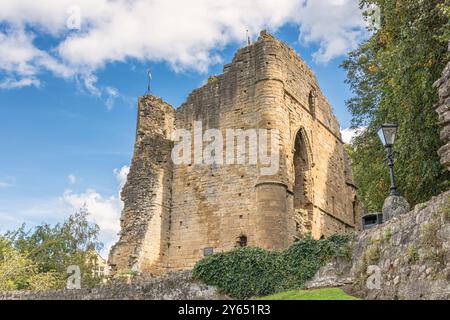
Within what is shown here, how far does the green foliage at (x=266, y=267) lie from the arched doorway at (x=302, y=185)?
8036mm

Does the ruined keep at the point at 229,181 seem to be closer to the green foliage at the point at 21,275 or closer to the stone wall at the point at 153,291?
the green foliage at the point at 21,275

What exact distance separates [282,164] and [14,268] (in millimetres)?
11054

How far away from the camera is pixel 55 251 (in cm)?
2573

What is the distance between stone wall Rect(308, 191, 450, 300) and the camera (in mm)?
8438

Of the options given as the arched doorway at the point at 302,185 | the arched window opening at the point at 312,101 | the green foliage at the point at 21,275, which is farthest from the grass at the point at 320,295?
the arched window opening at the point at 312,101

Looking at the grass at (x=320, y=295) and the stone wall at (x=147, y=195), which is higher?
the stone wall at (x=147, y=195)

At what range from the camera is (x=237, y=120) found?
21.0 meters

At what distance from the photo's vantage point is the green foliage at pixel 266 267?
11.8 meters

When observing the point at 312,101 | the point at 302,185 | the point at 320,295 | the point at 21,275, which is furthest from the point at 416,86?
the point at 21,275

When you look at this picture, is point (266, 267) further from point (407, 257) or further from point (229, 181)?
point (229, 181)

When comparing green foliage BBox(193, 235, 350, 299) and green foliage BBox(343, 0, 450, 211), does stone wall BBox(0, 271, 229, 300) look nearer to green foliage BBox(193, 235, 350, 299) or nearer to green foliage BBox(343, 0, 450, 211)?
green foliage BBox(193, 235, 350, 299)
